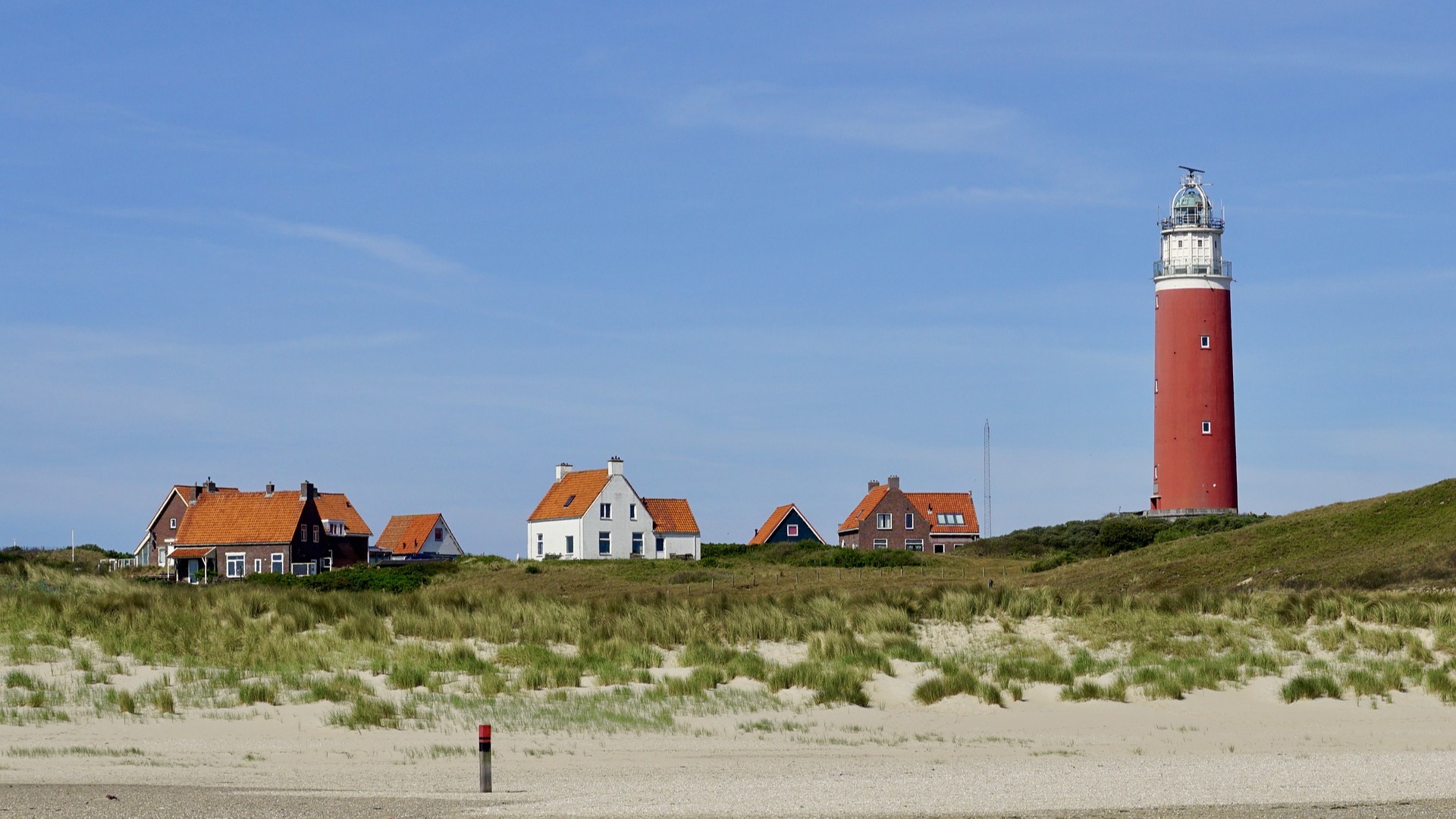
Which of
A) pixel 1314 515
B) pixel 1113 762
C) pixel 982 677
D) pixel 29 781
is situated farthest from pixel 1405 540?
pixel 29 781

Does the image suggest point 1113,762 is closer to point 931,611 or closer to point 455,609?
point 931,611

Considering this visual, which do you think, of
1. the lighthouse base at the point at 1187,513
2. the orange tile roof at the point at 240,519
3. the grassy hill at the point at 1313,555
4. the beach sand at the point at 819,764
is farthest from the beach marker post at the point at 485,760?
the orange tile roof at the point at 240,519

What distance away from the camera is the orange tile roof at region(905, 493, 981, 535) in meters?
86.9

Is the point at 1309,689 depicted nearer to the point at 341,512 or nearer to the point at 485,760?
the point at 485,760

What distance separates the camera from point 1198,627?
25.3m

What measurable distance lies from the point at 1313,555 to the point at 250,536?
5028 centimetres

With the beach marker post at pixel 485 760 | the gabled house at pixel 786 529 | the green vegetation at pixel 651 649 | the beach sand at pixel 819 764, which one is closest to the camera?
the beach sand at pixel 819 764

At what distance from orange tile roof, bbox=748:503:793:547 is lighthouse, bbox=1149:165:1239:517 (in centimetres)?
2063

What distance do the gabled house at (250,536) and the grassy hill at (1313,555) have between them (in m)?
38.9

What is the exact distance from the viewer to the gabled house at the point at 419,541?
89688mm

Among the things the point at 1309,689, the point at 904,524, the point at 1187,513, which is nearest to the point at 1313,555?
the point at 1309,689

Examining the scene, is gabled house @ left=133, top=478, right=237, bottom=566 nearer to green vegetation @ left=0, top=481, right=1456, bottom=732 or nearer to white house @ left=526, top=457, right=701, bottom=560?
white house @ left=526, top=457, right=701, bottom=560

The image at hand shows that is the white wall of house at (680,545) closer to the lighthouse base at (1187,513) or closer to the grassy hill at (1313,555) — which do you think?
the lighthouse base at (1187,513)

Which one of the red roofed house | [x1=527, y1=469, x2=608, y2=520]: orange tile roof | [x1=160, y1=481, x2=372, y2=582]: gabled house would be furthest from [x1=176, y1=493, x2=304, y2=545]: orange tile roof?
the red roofed house
